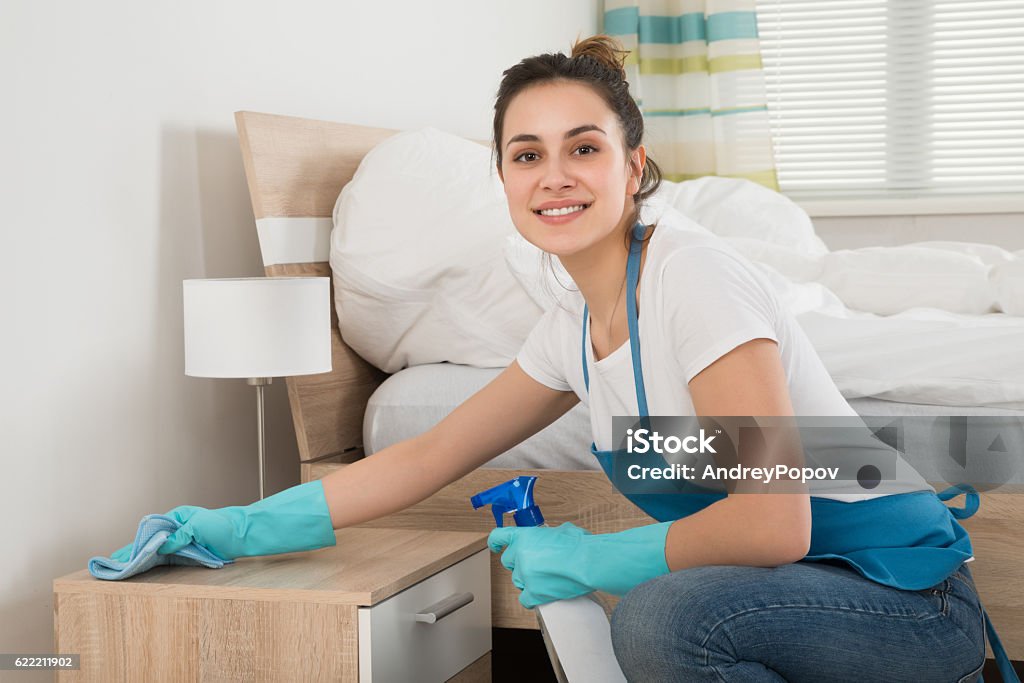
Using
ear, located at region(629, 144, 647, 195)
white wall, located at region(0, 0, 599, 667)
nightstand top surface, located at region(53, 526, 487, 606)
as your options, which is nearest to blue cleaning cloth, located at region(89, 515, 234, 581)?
nightstand top surface, located at region(53, 526, 487, 606)

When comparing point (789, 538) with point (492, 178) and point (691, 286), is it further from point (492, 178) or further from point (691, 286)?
point (492, 178)

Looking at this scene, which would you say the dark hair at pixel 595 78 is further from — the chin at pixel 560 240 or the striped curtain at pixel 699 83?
the striped curtain at pixel 699 83

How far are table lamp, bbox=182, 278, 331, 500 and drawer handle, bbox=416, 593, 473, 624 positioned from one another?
0.39 metres

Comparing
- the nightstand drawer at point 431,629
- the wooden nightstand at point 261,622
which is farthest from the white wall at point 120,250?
the nightstand drawer at point 431,629

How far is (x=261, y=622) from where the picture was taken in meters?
1.25

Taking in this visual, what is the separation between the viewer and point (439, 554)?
4.70ft

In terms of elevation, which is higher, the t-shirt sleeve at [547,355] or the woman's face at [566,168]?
the woman's face at [566,168]

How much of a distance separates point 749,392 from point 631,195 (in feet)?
1.13

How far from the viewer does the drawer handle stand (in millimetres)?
1343

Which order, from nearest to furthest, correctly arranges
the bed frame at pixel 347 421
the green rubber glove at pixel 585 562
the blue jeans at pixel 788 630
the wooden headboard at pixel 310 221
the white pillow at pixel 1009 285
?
the blue jeans at pixel 788 630 < the green rubber glove at pixel 585 562 < the bed frame at pixel 347 421 < the wooden headboard at pixel 310 221 < the white pillow at pixel 1009 285

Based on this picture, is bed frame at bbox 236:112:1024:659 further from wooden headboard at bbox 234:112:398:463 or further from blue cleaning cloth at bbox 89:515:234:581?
blue cleaning cloth at bbox 89:515:234:581

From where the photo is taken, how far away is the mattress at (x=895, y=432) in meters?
1.51

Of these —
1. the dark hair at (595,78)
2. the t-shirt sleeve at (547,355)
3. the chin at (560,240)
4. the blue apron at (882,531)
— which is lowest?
the blue apron at (882,531)

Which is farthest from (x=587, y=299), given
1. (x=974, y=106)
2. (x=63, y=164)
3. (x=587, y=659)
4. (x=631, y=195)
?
(x=974, y=106)
